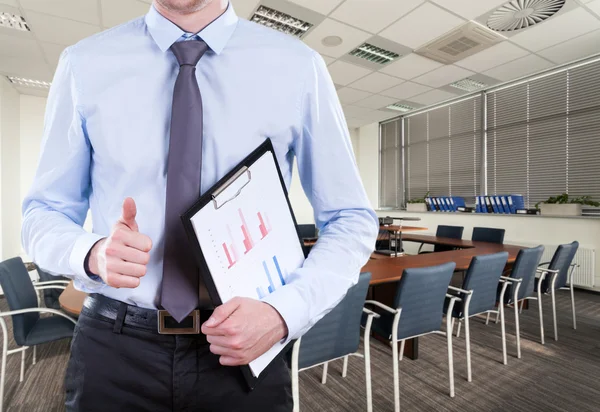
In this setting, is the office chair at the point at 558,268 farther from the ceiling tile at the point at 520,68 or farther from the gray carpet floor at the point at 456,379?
the ceiling tile at the point at 520,68

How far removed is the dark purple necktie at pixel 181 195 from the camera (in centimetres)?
56

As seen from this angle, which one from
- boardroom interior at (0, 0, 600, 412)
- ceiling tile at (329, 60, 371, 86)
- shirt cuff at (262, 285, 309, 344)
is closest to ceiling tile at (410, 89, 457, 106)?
boardroom interior at (0, 0, 600, 412)

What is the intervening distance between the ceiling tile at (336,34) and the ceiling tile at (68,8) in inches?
89.1

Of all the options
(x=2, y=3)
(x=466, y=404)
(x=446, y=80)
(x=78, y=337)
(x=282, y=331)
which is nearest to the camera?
(x=282, y=331)

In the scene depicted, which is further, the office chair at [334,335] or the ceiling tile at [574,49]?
the ceiling tile at [574,49]

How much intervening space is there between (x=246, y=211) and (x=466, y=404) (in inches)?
92.7

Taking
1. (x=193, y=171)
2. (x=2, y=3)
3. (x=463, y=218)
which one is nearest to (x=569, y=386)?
(x=193, y=171)

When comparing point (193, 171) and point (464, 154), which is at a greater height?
point (464, 154)

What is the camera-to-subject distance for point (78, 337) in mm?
622

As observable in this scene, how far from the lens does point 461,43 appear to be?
4.07 meters

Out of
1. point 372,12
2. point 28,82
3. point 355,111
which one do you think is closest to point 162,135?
point 372,12

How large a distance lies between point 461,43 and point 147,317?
15.5 ft

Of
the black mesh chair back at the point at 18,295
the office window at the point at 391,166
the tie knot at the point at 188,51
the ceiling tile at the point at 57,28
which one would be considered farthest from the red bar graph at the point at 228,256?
the office window at the point at 391,166

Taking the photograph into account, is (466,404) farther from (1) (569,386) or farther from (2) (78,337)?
(2) (78,337)
